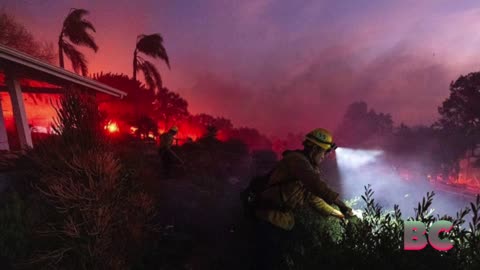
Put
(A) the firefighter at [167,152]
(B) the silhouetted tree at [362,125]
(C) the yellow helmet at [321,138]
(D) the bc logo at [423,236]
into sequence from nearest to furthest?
1. (D) the bc logo at [423,236]
2. (C) the yellow helmet at [321,138]
3. (A) the firefighter at [167,152]
4. (B) the silhouetted tree at [362,125]

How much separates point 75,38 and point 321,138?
2022cm

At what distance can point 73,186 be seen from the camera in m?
3.65

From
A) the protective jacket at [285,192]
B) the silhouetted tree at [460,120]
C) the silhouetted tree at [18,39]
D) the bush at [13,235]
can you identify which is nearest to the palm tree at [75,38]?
the silhouetted tree at [18,39]

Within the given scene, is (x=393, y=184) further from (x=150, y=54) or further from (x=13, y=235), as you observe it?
(x=13, y=235)

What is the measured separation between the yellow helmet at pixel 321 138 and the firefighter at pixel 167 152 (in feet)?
22.0

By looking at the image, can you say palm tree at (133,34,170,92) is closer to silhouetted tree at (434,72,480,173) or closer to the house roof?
the house roof

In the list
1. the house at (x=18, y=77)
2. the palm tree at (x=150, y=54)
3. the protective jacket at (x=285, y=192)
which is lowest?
the protective jacket at (x=285, y=192)

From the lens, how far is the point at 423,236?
8.59 feet

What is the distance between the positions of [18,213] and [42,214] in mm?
488

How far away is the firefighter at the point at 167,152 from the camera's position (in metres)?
9.37

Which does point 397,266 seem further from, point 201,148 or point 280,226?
point 201,148

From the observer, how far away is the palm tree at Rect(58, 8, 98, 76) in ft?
60.2

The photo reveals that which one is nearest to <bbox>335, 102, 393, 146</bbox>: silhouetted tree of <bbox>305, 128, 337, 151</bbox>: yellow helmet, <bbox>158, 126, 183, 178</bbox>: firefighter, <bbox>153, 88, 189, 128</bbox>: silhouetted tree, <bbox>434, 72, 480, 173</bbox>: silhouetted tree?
<bbox>434, 72, 480, 173</bbox>: silhouetted tree

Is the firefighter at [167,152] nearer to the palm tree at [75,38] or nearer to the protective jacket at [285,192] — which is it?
the protective jacket at [285,192]
